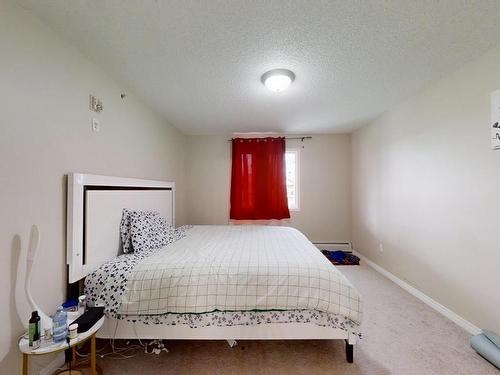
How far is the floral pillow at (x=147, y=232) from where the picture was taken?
191cm

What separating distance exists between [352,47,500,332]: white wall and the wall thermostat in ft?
0.15

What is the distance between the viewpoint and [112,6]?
3.97ft

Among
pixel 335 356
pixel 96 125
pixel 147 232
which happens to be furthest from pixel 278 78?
pixel 335 356

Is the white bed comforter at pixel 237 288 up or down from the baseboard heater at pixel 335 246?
up

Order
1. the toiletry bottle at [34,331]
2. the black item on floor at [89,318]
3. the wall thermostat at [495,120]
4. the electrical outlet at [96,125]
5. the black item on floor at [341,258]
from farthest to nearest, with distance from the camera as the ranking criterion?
the black item on floor at [341,258] < the electrical outlet at [96,125] < the wall thermostat at [495,120] < the black item on floor at [89,318] < the toiletry bottle at [34,331]

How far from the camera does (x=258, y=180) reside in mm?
3906

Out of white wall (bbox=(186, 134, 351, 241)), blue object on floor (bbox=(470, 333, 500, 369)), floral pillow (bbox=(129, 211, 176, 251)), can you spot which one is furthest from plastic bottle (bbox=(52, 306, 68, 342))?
white wall (bbox=(186, 134, 351, 241))

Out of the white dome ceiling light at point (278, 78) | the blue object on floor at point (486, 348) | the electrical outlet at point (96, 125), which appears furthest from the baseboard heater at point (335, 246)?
the electrical outlet at point (96, 125)

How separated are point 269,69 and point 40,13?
5.13ft

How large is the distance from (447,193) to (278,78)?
1940 mm

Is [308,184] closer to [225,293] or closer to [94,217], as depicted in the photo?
[225,293]

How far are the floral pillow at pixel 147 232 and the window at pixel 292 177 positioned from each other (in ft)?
8.00

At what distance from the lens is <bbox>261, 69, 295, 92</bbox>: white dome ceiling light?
1866 mm

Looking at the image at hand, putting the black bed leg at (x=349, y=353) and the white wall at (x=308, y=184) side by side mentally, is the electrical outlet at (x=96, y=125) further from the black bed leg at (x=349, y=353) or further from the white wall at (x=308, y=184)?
the black bed leg at (x=349, y=353)
